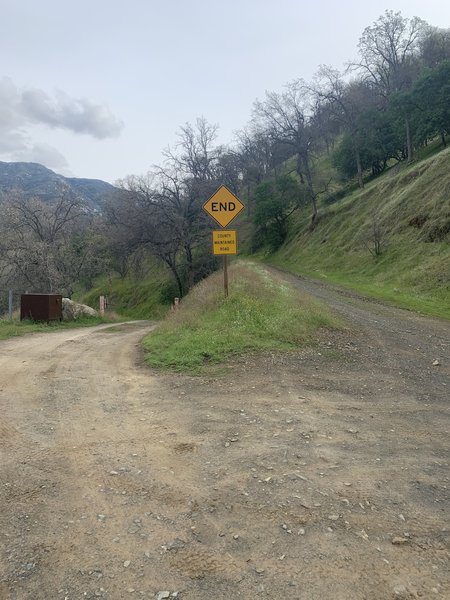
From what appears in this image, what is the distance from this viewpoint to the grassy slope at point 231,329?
7.89m

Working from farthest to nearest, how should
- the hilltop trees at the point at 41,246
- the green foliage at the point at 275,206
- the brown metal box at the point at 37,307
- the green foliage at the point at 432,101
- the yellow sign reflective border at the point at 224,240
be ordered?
the green foliage at the point at 275,206, the green foliage at the point at 432,101, the hilltop trees at the point at 41,246, the brown metal box at the point at 37,307, the yellow sign reflective border at the point at 224,240

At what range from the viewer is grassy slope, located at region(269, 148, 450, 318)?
65.0ft

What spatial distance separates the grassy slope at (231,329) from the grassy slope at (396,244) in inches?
279

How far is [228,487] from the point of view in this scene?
3.43 m

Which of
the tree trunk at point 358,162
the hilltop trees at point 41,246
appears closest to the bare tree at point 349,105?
the tree trunk at point 358,162

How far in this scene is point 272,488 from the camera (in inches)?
133

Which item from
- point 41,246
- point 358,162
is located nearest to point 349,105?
point 358,162

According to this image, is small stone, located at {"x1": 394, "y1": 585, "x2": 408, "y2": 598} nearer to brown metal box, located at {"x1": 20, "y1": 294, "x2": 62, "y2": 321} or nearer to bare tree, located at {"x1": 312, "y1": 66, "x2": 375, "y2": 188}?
brown metal box, located at {"x1": 20, "y1": 294, "x2": 62, "y2": 321}

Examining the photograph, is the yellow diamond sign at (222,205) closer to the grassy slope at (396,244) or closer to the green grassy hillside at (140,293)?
the grassy slope at (396,244)

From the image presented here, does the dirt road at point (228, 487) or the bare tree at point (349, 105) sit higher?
the bare tree at point (349, 105)

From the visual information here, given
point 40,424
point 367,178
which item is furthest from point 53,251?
point 367,178

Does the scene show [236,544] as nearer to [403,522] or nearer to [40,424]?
[403,522]

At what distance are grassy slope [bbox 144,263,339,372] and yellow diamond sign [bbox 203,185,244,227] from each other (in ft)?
6.88

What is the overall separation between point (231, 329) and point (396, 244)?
20515 millimetres
